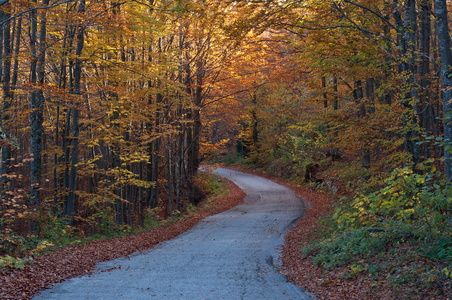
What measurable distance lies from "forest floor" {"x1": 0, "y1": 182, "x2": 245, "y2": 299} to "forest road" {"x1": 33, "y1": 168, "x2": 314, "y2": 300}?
32 cm

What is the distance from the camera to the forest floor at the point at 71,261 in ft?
19.7

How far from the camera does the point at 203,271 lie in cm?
762

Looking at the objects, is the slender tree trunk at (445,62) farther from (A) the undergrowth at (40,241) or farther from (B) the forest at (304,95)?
(A) the undergrowth at (40,241)

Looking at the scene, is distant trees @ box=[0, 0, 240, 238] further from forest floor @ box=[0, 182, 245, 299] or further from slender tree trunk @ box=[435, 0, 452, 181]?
slender tree trunk @ box=[435, 0, 452, 181]

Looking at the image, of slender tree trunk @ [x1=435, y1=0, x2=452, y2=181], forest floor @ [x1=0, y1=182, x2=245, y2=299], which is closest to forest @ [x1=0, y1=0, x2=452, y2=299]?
slender tree trunk @ [x1=435, y1=0, x2=452, y2=181]

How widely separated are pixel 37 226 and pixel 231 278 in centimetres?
645

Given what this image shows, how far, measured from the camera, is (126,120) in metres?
14.6

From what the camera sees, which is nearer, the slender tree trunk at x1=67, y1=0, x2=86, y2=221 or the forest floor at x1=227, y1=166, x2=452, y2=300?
the forest floor at x1=227, y1=166, x2=452, y2=300

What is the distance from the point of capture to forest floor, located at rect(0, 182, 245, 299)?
601 cm

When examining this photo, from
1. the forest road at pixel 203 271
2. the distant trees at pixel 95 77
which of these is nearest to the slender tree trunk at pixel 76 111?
the distant trees at pixel 95 77

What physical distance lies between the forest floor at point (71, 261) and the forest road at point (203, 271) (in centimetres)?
32

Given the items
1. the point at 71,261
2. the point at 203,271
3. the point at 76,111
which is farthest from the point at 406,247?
the point at 76,111

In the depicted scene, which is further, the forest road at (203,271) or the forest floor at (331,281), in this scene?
the forest road at (203,271)

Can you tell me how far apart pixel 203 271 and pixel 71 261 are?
3.26m
